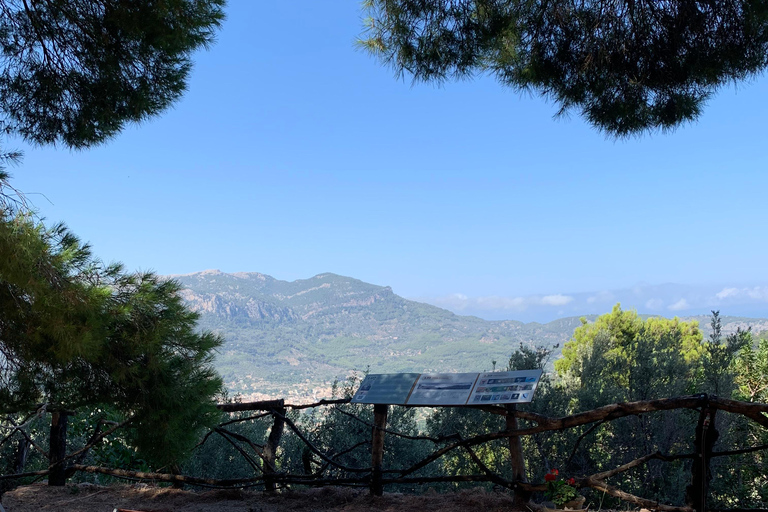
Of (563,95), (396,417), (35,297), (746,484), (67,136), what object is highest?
(563,95)

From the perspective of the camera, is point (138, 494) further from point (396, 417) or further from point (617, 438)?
point (617, 438)

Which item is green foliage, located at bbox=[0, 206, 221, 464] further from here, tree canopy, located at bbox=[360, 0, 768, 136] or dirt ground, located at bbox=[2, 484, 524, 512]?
tree canopy, located at bbox=[360, 0, 768, 136]

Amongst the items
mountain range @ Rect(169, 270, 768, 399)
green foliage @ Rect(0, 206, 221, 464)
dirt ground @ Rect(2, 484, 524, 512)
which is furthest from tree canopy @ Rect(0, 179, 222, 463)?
mountain range @ Rect(169, 270, 768, 399)

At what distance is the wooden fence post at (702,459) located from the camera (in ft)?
9.05

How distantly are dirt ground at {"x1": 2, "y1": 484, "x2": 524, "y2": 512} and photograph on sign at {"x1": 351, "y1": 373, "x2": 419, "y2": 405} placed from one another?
59 centimetres

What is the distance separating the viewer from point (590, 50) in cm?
407

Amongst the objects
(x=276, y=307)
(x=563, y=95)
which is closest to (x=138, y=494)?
(x=563, y=95)

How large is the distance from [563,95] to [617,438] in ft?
14.2

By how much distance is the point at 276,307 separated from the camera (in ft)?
440

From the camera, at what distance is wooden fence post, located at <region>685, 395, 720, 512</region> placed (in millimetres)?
2760

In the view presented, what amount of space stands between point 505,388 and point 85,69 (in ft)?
10.6

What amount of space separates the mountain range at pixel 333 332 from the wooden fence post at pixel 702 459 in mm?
64429

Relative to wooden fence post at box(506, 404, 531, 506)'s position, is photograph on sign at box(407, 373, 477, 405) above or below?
above

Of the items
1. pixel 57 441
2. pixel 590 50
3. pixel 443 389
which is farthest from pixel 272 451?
pixel 590 50
